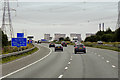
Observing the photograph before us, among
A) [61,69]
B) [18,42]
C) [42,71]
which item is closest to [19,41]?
[18,42]

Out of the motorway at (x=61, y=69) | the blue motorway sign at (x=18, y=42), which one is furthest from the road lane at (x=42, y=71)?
the blue motorway sign at (x=18, y=42)

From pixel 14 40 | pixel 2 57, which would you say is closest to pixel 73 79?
pixel 2 57

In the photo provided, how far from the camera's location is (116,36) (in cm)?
11181

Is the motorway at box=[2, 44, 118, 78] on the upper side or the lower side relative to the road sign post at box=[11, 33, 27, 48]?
lower

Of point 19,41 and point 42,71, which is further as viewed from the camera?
point 19,41

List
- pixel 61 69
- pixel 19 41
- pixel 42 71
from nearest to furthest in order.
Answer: pixel 42 71 → pixel 61 69 → pixel 19 41

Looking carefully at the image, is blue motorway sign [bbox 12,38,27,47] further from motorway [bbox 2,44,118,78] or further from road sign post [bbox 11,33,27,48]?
motorway [bbox 2,44,118,78]

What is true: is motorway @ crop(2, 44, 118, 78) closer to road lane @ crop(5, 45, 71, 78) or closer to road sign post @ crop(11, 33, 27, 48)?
road lane @ crop(5, 45, 71, 78)

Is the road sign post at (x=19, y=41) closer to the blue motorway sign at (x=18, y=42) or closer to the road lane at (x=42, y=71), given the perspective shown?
the blue motorway sign at (x=18, y=42)

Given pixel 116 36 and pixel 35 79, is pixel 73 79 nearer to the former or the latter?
pixel 35 79

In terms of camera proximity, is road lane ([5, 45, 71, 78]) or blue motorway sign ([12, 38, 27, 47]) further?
blue motorway sign ([12, 38, 27, 47])

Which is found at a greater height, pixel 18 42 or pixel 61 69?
pixel 18 42

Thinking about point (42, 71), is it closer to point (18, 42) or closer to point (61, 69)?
point (61, 69)

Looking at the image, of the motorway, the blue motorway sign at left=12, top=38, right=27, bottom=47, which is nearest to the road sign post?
the blue motorway sign at left=12, top=38, right=27, bottom=47
